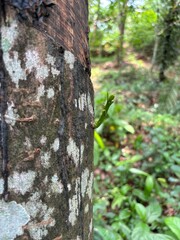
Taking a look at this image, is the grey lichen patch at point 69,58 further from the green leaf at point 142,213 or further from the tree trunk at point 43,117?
the green leaf at point 142,213

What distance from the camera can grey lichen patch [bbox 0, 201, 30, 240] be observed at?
1.58 feet

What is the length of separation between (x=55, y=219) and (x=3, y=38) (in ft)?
1.24

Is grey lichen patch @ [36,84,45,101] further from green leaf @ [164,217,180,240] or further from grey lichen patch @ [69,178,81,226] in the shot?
green leaf @ [164,217,180,240]

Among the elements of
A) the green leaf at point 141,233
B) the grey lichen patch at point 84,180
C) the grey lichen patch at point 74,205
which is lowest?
the green leaf at point 141,233

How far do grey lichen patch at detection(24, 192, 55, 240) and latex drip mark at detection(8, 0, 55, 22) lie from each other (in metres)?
0.34

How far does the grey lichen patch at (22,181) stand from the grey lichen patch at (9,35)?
0.23m

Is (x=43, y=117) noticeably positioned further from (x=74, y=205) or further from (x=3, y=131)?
(x=74, y=205)

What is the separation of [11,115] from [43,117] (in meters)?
0.06

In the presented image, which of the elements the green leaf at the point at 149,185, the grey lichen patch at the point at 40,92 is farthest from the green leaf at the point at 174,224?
Answer: the grey lichen patch at the point at 40,92

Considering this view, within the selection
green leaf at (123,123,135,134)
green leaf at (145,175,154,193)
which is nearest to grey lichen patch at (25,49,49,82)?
green leaf at (145,175,154,193)

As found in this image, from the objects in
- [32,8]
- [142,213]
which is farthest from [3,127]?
[142,213]

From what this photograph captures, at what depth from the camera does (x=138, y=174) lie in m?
2.53

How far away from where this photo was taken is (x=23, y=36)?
1.48ft

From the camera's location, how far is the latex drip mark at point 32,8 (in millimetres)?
432
